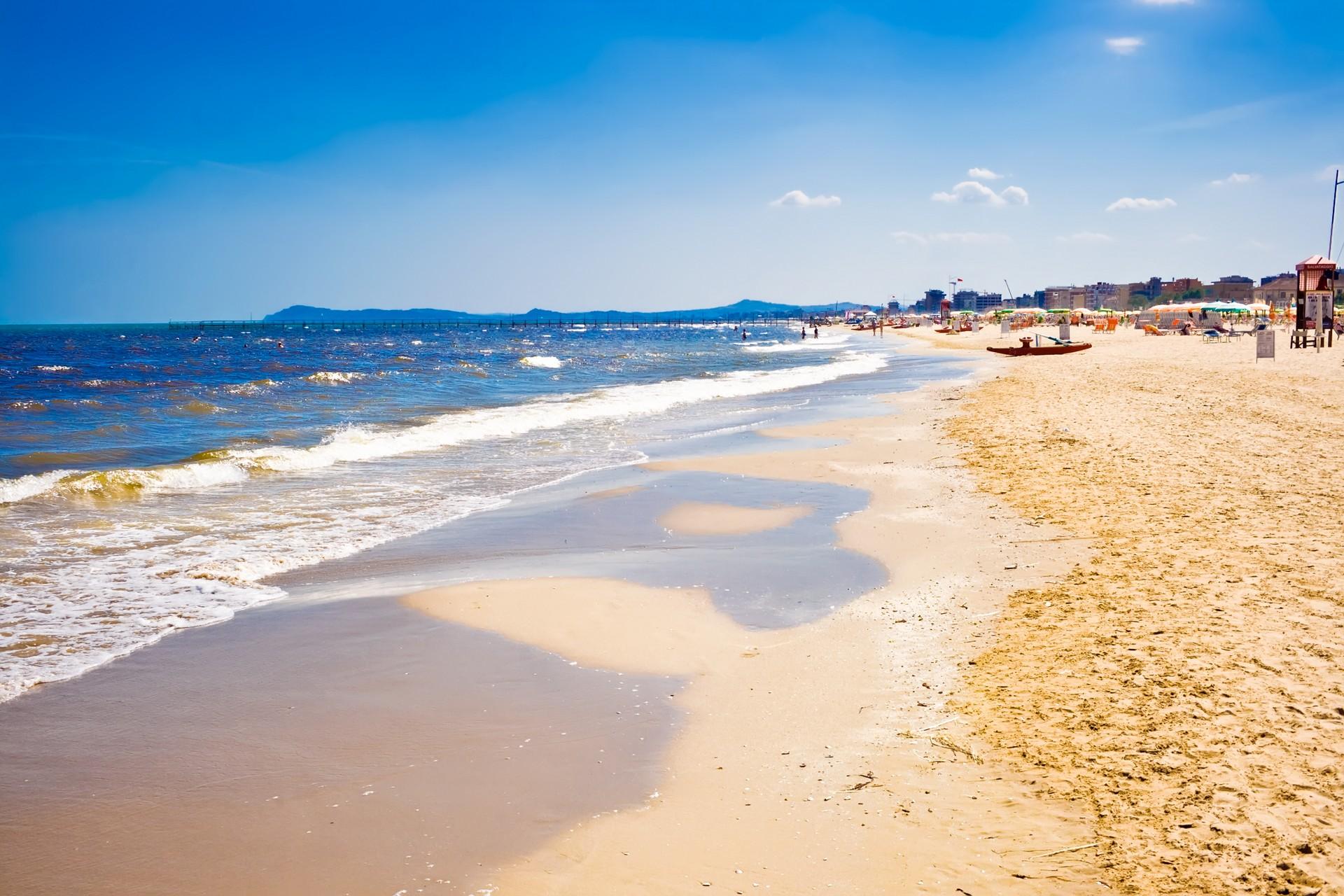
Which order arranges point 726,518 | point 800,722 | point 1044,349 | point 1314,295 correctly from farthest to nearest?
point 1044,349
point 1314,295
point 726,518
point 800,722

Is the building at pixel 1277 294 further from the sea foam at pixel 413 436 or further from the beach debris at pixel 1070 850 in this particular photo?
the beach debris at pixel 1070 850

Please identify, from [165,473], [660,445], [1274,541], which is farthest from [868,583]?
[165,473]

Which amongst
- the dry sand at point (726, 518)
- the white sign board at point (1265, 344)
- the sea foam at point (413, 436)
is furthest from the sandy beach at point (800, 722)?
the white sign board at point (1265, 344)

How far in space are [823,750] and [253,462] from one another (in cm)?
1327

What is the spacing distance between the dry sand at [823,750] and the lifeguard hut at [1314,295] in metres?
34.3

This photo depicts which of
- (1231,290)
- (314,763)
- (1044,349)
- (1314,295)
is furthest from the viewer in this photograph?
(1231,290)

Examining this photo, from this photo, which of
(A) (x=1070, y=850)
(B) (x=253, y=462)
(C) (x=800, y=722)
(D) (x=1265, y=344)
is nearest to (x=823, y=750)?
(C) (x=800, y=722)

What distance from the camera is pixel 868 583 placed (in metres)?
7.32

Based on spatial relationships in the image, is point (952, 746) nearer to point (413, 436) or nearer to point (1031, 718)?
point (1031, 718)

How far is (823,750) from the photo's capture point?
4.36 m

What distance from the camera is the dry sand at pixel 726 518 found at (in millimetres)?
9672

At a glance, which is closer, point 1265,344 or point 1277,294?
point 1265,344

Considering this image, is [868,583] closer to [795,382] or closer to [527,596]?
[527,596]

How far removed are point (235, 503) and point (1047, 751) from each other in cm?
1104
